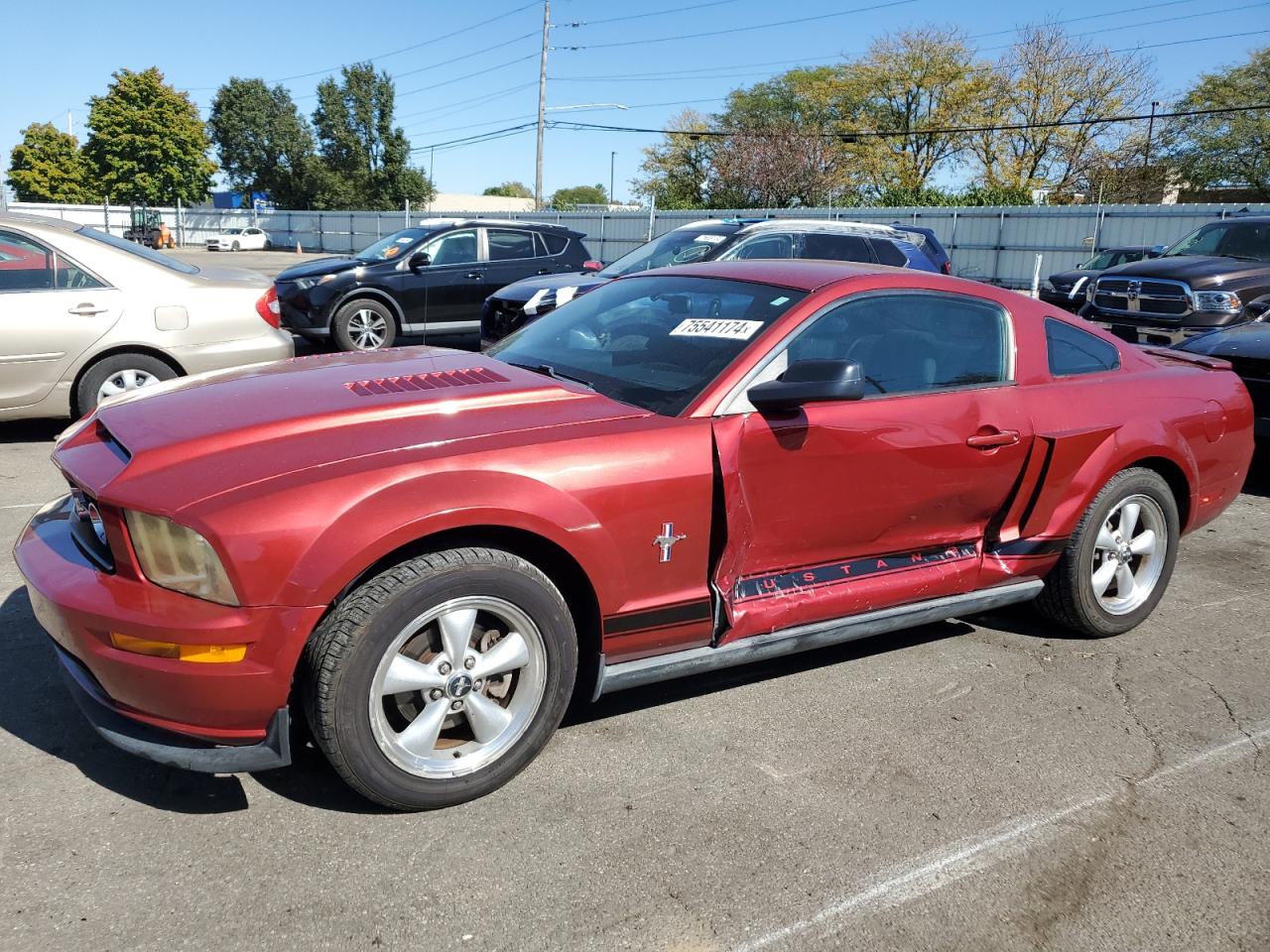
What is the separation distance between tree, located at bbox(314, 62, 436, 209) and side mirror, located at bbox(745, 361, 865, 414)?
73.2 meters

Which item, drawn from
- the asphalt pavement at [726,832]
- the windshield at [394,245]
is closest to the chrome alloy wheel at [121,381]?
the asphalt pavement at [726,832]

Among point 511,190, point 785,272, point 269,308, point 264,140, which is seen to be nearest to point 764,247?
point 269,308

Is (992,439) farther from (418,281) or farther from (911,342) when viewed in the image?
(418,281)

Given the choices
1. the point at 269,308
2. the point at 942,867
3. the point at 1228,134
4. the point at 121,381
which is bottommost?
the point at 942,867

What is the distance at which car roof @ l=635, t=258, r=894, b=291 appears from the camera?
3768 millimetres

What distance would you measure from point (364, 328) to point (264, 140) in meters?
68.4

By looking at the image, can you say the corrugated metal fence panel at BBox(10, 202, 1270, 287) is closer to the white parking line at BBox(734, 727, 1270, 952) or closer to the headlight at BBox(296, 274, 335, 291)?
the headlight at BBox(296, 274, 335, 291)

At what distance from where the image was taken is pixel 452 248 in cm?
1209

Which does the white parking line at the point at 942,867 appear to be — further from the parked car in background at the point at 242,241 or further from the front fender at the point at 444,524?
the parked car in background at the point at 242,241

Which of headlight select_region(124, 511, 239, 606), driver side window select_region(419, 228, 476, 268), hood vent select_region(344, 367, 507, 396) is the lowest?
headlight select_region(124, 511, 239, 606)

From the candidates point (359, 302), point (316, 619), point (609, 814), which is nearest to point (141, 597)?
point (316, 619)

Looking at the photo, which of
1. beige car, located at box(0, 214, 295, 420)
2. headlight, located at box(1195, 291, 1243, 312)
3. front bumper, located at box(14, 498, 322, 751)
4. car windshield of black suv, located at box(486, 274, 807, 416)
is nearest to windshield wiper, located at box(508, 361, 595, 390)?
car windshield of black suv, located at box(486, 274, 807, 416)

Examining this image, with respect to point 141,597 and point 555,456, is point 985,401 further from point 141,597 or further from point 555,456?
point 141,597

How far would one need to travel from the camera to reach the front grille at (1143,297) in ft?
37.7
